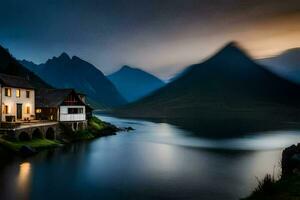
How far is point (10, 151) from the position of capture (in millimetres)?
53281

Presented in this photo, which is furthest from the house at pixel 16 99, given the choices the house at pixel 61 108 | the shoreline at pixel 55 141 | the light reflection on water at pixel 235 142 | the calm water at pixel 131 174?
the light reflection on water at pixel 235 142

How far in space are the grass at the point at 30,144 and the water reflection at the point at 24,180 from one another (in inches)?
284

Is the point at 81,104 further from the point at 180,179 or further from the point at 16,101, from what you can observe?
the point at 180,179

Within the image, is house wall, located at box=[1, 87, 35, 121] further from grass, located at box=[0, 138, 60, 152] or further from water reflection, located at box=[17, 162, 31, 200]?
water reflection, located at box=[17, 162, 31, 200]

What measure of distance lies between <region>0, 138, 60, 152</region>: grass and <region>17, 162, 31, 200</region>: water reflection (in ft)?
23.6

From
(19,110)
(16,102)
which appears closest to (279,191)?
(16,102)

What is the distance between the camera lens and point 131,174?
46.3 metres

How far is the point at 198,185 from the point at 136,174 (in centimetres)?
1072

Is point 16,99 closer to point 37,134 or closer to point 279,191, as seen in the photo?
point 37,134

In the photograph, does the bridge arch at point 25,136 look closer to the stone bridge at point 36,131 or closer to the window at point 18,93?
the stone bridge at point 36,131

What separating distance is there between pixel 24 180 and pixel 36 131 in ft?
99.2

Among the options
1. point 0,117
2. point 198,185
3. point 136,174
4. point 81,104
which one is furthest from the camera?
point 81,104

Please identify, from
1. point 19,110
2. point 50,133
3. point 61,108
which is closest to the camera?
point 19,110

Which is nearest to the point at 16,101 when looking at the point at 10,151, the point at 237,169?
the point at 10,151
